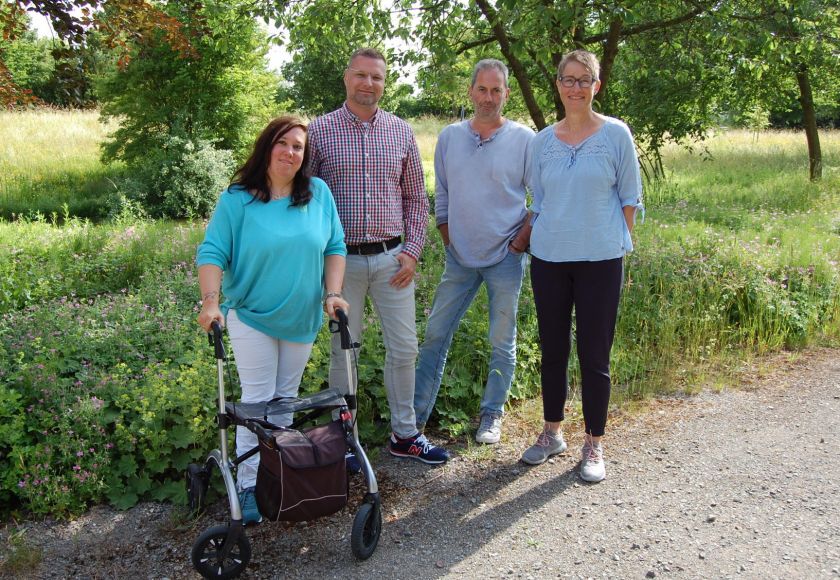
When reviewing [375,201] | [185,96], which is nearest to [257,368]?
[375,201]

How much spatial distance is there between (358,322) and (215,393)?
3.12 ft

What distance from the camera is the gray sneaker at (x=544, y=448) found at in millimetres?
4203

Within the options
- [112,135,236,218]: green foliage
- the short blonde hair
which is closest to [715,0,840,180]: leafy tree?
the short blonde hair

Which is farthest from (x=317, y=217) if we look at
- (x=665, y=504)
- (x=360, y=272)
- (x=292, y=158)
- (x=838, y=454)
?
(x=838, y=454)

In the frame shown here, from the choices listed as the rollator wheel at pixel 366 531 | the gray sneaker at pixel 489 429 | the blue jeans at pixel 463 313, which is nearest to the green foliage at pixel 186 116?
the blue jeans at pixel 463 313

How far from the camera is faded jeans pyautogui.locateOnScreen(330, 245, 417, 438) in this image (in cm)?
387

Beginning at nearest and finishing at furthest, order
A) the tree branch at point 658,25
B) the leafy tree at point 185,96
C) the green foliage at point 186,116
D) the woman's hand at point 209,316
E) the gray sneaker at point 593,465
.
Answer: the woman's hand at point 209,316
the gray sneaker at point 593,465
the tree branch at point 658,25
the green foliage at point 186,116
the leafy tree at point 185,96

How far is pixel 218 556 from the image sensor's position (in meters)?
2.97

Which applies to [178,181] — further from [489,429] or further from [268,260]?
[268,260]

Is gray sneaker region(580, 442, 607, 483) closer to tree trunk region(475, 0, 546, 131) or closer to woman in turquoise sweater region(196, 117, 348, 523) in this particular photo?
woman in turquoise sweater region(196, 117, 348, 523)

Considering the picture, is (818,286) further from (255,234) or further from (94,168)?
(94,168)

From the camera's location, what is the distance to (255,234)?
3.22 metres

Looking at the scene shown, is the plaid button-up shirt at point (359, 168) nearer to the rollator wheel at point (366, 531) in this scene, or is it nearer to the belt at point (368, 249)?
the belt at point (368, 249)

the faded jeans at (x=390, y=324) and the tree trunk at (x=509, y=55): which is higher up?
the tree trunk at (x=509, y=55)
